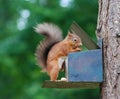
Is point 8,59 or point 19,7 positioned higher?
point 19,7

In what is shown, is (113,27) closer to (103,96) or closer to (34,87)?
(103,96)

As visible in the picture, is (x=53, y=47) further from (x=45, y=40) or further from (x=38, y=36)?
(x=38, y=36)

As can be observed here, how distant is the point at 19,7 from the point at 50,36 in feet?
18.1

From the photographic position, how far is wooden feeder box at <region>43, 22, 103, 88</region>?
3395 millimetres

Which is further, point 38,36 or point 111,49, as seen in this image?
point 38,36

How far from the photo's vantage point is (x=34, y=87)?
839 centimetres

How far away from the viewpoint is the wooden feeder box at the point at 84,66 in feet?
11.1

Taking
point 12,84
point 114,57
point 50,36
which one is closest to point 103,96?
point 114,57

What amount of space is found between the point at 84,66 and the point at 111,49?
18 centimetres

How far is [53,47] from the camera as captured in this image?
362 cm

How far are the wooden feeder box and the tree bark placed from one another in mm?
36

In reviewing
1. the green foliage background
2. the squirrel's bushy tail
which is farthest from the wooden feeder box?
the green foliage background

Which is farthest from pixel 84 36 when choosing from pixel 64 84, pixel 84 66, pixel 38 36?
pixel 38 36

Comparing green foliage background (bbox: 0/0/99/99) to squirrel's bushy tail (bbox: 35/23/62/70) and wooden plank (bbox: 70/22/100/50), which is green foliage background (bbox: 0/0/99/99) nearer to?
squirrel's bushy tail (bbox: 35/23/62/70)
